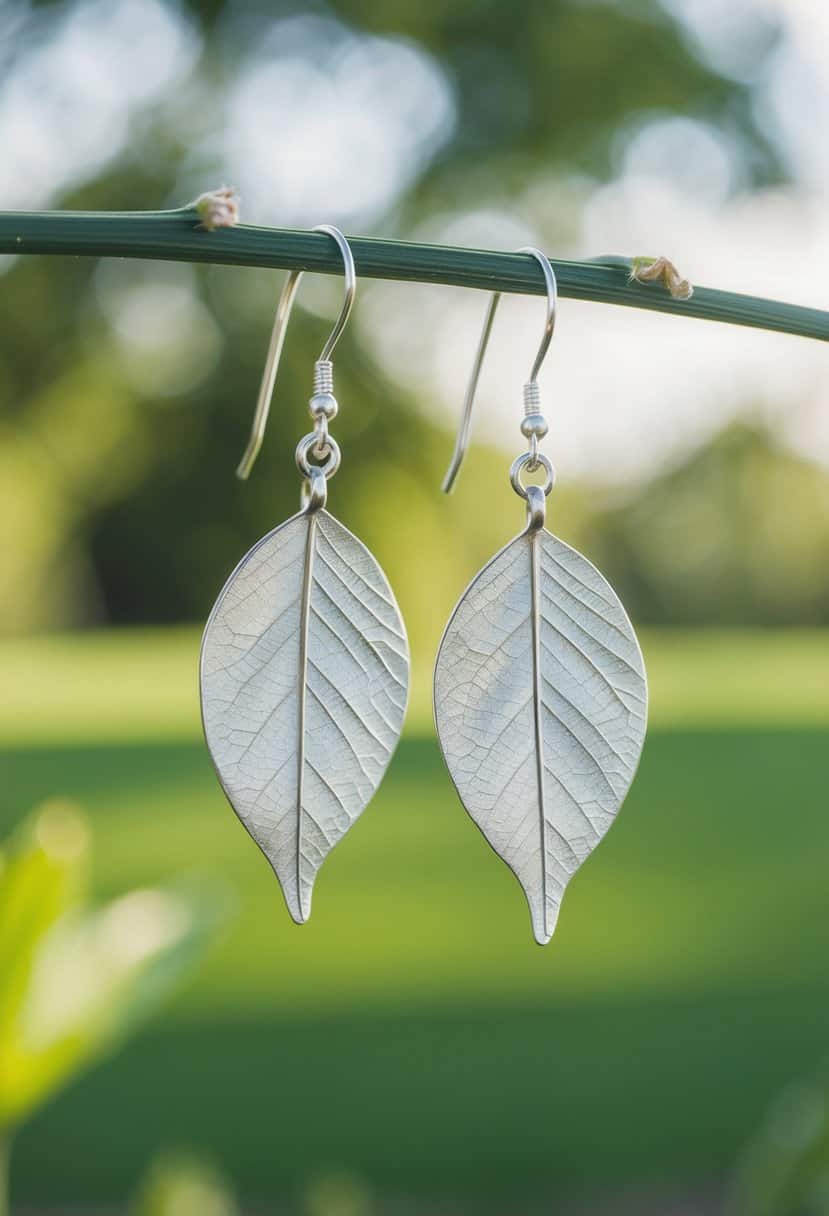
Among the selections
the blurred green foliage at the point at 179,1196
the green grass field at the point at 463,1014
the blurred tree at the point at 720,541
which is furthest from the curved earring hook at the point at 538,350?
the blurred tree at the point at 720,541

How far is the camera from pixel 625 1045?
3.96 metres

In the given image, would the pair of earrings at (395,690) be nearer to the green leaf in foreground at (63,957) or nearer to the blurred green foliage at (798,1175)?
the green leaf in foreground at (63,957)

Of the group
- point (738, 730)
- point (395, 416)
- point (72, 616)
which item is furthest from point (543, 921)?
point (72, 616)

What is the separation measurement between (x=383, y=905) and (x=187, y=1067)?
6.63 ft

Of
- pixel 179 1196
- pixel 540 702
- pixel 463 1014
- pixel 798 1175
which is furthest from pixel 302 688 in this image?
pixel 463 1014

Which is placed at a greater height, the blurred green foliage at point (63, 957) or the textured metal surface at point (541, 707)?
the blurred green foliage at point (63, 957)

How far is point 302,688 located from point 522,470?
0.15 metres

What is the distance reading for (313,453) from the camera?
1.94 feet

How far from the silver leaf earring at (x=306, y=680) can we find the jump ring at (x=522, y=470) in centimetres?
8

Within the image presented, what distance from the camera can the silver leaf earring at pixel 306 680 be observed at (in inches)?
21.3

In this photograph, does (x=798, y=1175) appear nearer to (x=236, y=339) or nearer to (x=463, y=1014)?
(x=463, y=1014)

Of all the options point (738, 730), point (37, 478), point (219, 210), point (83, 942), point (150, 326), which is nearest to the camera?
point (219, 210)

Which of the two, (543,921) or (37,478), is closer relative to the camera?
(543,921)

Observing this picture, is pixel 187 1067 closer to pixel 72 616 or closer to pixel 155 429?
pixel 155 429
